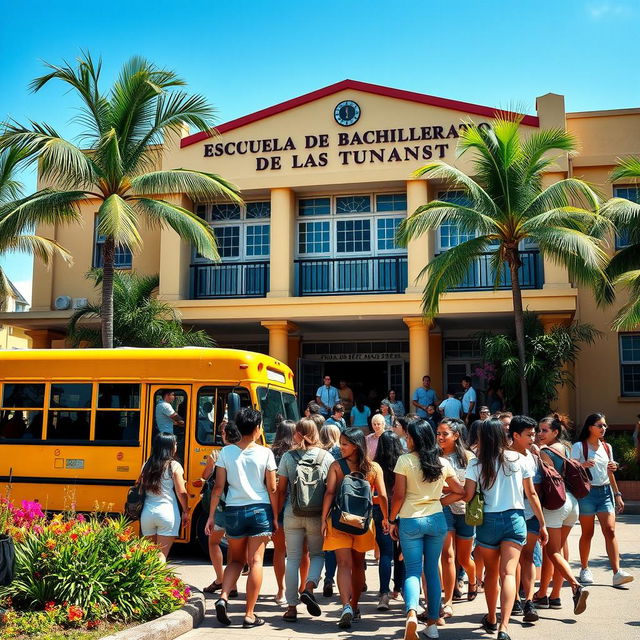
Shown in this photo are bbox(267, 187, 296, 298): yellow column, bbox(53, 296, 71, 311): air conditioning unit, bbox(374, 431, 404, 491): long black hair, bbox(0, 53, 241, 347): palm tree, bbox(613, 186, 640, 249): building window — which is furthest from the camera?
bbox(53, 296, 71, 311): air conditioning unit

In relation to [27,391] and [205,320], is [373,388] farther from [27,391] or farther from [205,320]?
[27,391]

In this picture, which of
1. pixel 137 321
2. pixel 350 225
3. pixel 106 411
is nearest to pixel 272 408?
pixel 106 411

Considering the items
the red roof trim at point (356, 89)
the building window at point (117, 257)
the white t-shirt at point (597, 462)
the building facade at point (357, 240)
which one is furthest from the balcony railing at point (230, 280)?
the white t-shirt at point (597, 462)

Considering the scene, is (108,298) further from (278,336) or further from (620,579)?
(620,579)

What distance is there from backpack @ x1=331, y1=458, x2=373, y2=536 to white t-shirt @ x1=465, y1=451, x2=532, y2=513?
0.86 m

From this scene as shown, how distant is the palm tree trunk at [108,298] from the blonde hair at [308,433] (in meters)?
8.36

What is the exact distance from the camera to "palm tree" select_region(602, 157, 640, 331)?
13.8 m

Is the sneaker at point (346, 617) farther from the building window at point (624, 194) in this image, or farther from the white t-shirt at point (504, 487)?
the building window at point (624, 194)

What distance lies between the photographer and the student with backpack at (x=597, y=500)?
7.70 metres

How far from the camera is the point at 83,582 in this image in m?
6.02

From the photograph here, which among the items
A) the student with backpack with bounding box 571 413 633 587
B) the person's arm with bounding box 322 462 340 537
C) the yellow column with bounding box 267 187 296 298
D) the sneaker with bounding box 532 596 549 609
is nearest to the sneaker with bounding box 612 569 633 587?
the student with backpack with bounding box 571 413 633 587

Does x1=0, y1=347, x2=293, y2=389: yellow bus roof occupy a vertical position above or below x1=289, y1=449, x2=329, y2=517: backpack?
Answer: above

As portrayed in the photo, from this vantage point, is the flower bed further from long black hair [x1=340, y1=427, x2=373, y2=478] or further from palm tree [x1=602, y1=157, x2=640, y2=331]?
palm tree [x1=602, y1=157, x2=640, y2=331]

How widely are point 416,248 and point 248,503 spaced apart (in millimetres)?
11922
